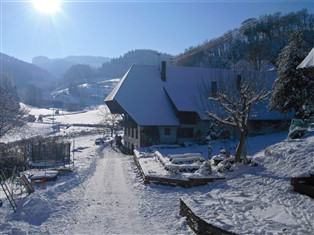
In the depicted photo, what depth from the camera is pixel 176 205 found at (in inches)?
446

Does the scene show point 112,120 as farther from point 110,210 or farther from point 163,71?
point 110,210

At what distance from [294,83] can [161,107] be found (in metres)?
13.4

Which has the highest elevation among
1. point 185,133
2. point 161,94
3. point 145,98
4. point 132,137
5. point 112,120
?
point 161,94

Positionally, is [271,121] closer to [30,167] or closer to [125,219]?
[30,167]

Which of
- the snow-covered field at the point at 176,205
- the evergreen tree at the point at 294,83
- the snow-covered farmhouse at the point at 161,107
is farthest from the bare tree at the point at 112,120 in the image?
the snow-covered field at the point at 176,205

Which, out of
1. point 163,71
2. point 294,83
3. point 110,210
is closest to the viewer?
point 110,210

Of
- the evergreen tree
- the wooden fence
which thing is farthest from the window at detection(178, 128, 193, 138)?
the wooden fence

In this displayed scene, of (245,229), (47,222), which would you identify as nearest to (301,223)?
(245,229)

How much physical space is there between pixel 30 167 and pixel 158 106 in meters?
14.8

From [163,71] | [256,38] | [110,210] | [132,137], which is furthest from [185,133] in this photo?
[256,38]

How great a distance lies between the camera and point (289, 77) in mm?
25562

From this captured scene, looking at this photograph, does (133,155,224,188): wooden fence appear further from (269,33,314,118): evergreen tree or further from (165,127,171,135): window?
(165,127,171,135): window

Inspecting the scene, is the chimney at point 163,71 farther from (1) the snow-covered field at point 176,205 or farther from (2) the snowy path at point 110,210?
(1) the snow-covered field at point 176,205

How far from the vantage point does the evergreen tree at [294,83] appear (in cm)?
2522
